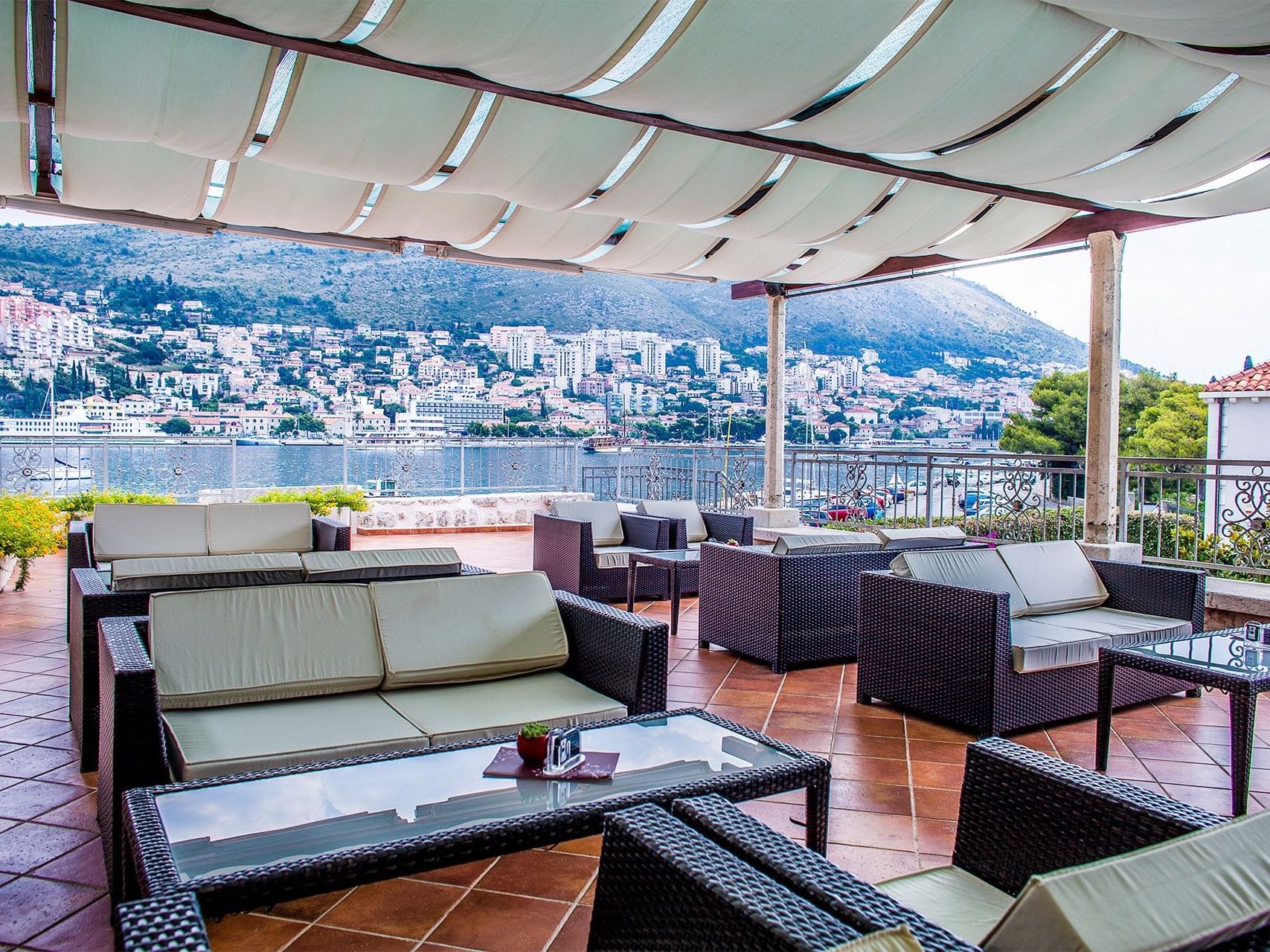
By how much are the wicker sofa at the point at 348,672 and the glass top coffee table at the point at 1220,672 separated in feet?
5.29

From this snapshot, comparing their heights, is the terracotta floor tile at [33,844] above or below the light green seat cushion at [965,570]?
below

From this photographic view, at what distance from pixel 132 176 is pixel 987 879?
4962mm

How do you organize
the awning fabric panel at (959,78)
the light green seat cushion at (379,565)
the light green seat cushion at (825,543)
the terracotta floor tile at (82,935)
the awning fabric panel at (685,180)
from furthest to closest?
the light green seat cushion at (825,543) → the awning fabric panel at (685,180) → the light green seat cushion at (379,565) → the awning fabric panel at (959,78) → the terracotta floor tile at (82,935)

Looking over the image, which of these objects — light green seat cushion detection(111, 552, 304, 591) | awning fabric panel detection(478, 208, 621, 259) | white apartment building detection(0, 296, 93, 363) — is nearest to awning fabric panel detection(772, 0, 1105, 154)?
awning fabric panel detection(478, 208, 621, 259)

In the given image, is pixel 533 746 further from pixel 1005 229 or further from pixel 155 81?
pixel 1005 229

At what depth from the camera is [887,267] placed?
291 inches

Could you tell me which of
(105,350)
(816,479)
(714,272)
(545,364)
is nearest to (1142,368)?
(545,364)

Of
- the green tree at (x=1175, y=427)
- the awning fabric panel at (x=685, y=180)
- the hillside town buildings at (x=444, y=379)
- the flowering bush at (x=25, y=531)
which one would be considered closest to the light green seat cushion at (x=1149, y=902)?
the awning fabric panel at (x=685, y=180)

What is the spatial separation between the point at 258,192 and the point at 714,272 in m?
3.49

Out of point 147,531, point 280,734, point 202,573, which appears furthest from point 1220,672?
point 147,531

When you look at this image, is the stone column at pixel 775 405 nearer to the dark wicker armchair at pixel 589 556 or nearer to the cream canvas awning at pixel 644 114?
the dark wicker armchair at pixel 589 556

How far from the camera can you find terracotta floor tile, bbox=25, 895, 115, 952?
1946 mm

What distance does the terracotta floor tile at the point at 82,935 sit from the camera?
195cm

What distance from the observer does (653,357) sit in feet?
91.2
